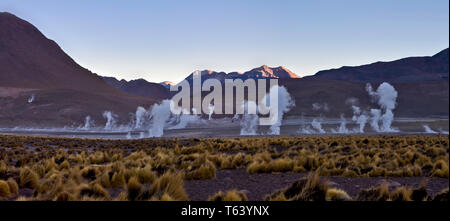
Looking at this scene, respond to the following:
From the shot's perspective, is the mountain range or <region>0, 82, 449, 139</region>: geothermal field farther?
the mountain range

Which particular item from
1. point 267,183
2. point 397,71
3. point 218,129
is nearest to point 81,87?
point 218,129

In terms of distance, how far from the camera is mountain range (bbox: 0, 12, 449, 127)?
94.0 meters

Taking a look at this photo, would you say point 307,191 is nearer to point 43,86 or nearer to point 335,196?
point 335,196

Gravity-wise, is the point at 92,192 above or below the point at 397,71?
below

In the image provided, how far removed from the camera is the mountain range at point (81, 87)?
308ft

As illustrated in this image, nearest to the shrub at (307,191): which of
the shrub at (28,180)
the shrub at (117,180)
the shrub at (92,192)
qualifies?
the shrub at (92,192)

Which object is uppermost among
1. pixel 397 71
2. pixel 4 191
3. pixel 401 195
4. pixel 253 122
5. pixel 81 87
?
pixel 397 71

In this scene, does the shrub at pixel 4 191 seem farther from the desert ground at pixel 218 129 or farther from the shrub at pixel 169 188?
the desert ground at pixel 218 129

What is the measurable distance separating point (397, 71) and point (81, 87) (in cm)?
14708

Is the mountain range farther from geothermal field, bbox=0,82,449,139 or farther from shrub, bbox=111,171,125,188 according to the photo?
shrub, bbox=111,171,125,188

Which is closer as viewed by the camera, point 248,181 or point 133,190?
point 133,190

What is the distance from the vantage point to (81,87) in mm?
144000

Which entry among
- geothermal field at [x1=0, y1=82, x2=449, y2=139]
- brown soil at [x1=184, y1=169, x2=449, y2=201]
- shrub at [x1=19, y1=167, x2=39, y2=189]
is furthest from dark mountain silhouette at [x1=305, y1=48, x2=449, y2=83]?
shrub at [x1=19, y1=167, x2=39, y2=189]

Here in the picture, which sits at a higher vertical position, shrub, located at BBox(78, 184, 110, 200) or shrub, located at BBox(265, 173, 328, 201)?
shrub, located at BBox(265, 173, 328, 201)
